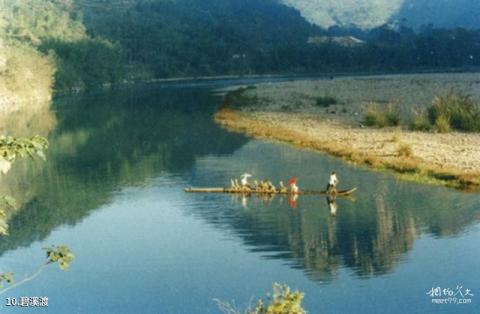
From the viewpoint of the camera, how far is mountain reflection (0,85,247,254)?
3728 centimetres

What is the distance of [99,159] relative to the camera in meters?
55.8

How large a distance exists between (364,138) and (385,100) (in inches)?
1459

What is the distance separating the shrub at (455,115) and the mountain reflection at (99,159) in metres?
17.1

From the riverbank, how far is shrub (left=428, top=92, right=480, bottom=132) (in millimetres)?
2192

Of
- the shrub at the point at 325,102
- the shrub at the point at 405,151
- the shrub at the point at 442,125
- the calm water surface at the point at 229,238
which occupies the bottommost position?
the calm water surface at the point at 229,238

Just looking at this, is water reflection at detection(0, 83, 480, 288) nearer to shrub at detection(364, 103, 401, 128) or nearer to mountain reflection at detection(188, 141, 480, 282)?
mountain reflection at detection(188, 141, 480, 282)

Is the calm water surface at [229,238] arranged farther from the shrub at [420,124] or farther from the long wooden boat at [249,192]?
the shrub at [420,124]

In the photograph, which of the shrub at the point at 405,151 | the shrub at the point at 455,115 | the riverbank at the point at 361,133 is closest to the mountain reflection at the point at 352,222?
the riverbank at the point at 361,133

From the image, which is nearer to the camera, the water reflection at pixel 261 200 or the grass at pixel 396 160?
the water reflection at pixel 261 200

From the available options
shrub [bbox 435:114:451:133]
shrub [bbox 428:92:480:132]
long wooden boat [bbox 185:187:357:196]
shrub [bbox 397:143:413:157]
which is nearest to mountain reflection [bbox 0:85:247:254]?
long wooden boat [bbox 185:187:357:196]

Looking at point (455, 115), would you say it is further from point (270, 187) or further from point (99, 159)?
point (99, 159)

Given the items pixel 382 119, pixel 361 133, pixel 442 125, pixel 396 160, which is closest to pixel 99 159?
pixel 361 133

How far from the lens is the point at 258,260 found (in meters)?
27.2

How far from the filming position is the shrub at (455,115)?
5966 cm
